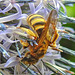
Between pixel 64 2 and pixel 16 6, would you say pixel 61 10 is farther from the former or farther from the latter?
pixel 16 6

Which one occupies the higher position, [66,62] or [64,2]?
[64,2]

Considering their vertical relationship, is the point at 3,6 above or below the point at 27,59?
above

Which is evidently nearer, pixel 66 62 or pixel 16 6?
pixel 16 6

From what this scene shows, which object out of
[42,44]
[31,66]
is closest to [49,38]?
[42,44]

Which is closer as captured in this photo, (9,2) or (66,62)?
(9,2)

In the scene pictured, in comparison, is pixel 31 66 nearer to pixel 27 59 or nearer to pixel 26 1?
pixel 27 59

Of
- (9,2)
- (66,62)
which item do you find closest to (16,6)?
(9,2)
